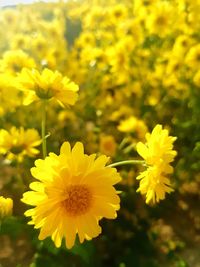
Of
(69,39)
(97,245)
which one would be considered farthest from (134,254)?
(69,39)

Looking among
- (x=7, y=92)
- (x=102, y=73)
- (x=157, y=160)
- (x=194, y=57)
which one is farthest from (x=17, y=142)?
(x=102, y=73)

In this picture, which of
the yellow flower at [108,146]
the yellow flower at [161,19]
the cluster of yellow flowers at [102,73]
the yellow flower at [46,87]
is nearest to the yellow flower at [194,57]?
the cluster of yellow flowers at [102,73]

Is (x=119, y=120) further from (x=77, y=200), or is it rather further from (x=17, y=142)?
(x=77, y=200)

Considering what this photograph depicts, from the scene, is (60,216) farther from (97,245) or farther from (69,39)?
(69,39)

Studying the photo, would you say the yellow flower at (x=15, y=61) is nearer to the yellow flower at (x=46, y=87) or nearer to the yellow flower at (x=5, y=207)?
the yellow flower at (x=46, y=87)

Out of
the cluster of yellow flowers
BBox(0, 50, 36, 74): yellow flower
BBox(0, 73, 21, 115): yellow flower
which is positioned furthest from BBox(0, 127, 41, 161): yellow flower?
BBox(0, 50, 36, 74): yellow flower

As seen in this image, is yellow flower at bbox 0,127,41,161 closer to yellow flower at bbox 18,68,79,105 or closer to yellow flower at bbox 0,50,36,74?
yellow flower at bbox 18,68,79,105
